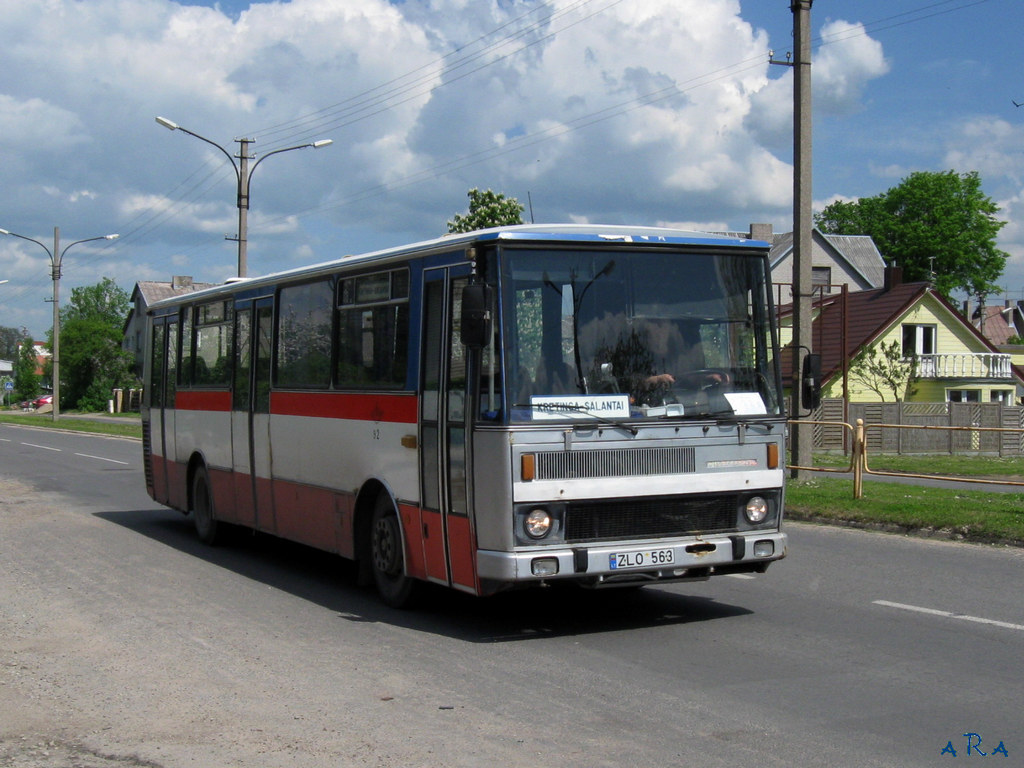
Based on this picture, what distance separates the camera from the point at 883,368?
165 feet

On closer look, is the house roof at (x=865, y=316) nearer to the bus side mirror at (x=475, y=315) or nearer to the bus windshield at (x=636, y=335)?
the bus windshield at (x=636, y=335)

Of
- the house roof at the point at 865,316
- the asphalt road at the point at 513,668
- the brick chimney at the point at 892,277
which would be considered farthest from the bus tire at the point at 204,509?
the brick chimney at the point at 892,277

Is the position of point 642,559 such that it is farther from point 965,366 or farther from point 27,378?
point 27,378

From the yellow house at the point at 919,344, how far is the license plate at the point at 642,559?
4320 cm

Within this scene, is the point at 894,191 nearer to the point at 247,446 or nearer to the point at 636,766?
the point at 247,446

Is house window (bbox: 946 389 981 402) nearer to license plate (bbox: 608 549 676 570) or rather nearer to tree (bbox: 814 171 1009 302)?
tree (bbox: 814 171 1009 302)

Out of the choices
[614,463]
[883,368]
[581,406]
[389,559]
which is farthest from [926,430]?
[581,406]

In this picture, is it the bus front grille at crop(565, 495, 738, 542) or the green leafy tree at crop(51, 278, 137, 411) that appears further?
the green leafy tree at crop(51, 278, 137, 411)

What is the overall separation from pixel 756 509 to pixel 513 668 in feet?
7.50

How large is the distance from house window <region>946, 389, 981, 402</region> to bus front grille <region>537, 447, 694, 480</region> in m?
50.3

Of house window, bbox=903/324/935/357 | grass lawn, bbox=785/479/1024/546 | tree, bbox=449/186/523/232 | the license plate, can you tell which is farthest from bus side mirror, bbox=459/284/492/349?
house window, bbox=903/324/935/357

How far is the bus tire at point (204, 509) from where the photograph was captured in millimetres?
13906

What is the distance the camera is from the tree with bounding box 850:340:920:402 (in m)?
50.1

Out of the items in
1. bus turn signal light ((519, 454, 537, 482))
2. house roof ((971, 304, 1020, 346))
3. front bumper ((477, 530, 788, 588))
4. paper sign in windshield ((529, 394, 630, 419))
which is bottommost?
front bumper ((477, 530, 788, 588))
